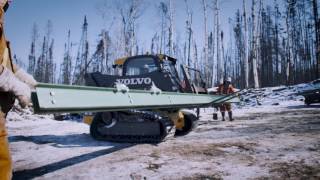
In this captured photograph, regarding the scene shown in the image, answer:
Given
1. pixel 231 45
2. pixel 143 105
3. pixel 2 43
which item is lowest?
pixel 143 105

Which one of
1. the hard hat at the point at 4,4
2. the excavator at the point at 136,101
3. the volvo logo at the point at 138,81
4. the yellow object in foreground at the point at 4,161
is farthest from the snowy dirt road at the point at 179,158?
the hard hat at the point at 4,4

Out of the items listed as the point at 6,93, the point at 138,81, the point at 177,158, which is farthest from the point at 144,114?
the point at 6,93

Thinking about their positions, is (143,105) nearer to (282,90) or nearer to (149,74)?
(149,74)

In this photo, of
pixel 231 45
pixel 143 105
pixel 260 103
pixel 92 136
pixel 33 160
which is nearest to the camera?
pixel 143 105

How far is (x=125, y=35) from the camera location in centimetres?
3203

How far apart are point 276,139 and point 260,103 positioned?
14.8 metres

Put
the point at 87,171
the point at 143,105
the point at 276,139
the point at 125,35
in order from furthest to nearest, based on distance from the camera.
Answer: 1. the point at 125,35
2. the point at 276,139
3. the point at 87,171
4. the point at 143,105

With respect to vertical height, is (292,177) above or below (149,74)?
below

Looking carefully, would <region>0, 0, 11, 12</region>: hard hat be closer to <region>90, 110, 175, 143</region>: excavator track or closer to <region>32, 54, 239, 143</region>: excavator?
<region>32, 54, 239, 143</region>: excavator

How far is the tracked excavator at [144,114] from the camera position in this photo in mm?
7031

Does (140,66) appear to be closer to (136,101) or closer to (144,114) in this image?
(144,114)

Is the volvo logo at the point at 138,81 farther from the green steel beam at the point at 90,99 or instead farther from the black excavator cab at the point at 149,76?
the green steel beam at the point at 90,99

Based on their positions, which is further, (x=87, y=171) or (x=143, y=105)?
(x=87, y=171)

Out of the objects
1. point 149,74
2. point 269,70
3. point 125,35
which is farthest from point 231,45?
point 149,74
